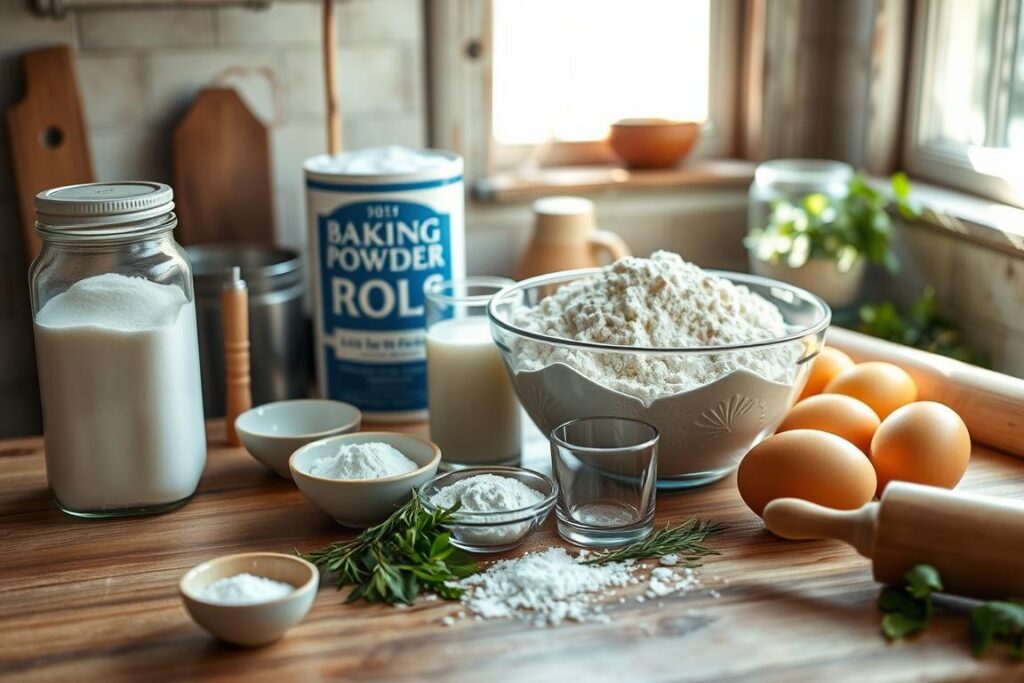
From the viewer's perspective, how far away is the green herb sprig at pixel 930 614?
0.88 metres

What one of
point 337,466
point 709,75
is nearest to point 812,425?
point 337,466

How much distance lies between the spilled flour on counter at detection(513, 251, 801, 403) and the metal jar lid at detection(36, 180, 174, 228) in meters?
Result: 0.39

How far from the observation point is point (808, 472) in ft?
3.48

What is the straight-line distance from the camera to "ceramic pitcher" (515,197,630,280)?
1.67m

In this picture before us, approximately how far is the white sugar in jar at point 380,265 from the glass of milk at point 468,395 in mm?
92

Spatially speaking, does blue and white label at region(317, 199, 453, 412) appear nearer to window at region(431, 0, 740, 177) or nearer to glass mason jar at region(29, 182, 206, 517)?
glass mason jar at region(29, 182, 206, 517)

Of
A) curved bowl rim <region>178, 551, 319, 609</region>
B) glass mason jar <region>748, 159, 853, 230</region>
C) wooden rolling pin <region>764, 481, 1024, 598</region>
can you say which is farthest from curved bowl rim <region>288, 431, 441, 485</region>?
glass mason jar <region>748, 159, 853, 230</region>

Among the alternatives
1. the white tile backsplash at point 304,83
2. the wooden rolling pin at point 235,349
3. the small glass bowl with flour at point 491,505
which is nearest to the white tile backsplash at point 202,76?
the white tile backsplash at point 304,83

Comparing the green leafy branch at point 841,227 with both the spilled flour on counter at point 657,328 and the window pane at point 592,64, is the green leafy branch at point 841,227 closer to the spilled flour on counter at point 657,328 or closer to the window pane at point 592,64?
the window pane at point 592,64

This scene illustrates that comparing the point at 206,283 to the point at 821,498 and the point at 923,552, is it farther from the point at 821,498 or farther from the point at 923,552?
the point at 923,552

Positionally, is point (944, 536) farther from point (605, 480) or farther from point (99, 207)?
point (99, 207)

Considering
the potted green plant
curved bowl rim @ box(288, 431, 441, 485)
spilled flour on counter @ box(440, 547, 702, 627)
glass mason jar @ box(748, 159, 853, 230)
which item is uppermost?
glass mason jar @ box(748, 159, 853, 230)

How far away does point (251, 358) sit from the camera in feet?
5.22

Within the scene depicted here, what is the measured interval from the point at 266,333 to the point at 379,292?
0.90ft
